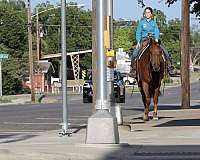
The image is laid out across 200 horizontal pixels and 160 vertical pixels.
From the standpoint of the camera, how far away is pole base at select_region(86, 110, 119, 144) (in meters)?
11.4

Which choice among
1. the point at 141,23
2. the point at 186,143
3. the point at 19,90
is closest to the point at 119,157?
the point at 186,143

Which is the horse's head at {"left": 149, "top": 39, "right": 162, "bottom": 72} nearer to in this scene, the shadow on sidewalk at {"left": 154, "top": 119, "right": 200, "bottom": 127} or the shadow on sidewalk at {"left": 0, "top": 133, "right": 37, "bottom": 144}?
the shadow on sidewalk at {"left": 154, "top": 119, "right": 200, "bottom": 127}

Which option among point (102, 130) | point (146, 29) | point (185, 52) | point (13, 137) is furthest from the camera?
point (185, 52)

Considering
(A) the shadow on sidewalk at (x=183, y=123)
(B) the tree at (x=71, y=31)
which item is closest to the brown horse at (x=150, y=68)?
(A) the shadow on sidewalk at (x=183, y=123)

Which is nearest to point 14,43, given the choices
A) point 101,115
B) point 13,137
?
point 13,137

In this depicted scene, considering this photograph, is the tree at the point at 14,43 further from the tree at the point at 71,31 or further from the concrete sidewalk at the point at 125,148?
the concrete sidewalk at the point at 125,148

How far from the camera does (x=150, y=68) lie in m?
18.2

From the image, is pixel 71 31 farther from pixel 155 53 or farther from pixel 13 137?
pixel 13 137

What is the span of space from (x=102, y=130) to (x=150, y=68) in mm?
7030

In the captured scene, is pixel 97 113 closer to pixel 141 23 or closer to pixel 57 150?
pixel 57 150

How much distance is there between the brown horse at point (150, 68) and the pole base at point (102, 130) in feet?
21.7

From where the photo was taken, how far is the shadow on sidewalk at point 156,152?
1052 cm

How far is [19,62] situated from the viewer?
241ft

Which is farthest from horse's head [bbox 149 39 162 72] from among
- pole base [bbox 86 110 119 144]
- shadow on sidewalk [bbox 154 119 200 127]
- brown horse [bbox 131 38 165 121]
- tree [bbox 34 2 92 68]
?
tree [bbox 34 2 92 68]
